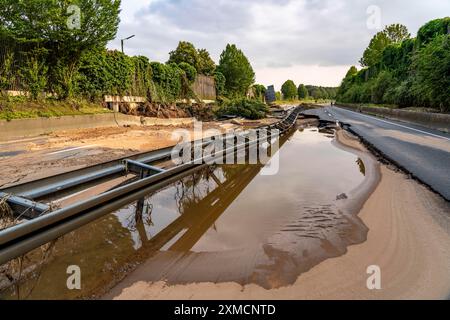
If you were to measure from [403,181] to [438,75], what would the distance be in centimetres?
1818

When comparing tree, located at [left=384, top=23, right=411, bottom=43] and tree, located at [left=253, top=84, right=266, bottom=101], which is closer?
tree, located at [left=384, top=23, right=411, bottom=43]

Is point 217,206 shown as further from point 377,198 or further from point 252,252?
point 377,198

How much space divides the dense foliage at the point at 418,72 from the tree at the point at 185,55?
28.1 metres

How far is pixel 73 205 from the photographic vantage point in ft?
9.93

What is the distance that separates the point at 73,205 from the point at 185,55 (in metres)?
51.4

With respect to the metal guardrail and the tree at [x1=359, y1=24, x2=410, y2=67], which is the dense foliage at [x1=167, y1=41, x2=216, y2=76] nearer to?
the tree at [x1=359, y1=24, x2=410, y2=67]

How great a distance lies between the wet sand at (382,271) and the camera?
2857 mm

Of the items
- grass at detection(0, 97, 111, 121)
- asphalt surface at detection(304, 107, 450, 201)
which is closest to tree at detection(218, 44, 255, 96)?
grass at detection(0, 97, 111, 121)

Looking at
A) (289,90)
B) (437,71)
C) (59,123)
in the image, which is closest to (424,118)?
(437,71)

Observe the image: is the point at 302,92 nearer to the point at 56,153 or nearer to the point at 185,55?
the point at 185,55

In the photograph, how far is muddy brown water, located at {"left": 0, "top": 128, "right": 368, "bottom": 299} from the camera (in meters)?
3.17

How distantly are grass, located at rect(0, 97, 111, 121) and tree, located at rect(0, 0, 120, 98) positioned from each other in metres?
0.99

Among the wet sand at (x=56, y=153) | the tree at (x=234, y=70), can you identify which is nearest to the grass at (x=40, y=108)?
the wet sand at (x=56, y=153)
